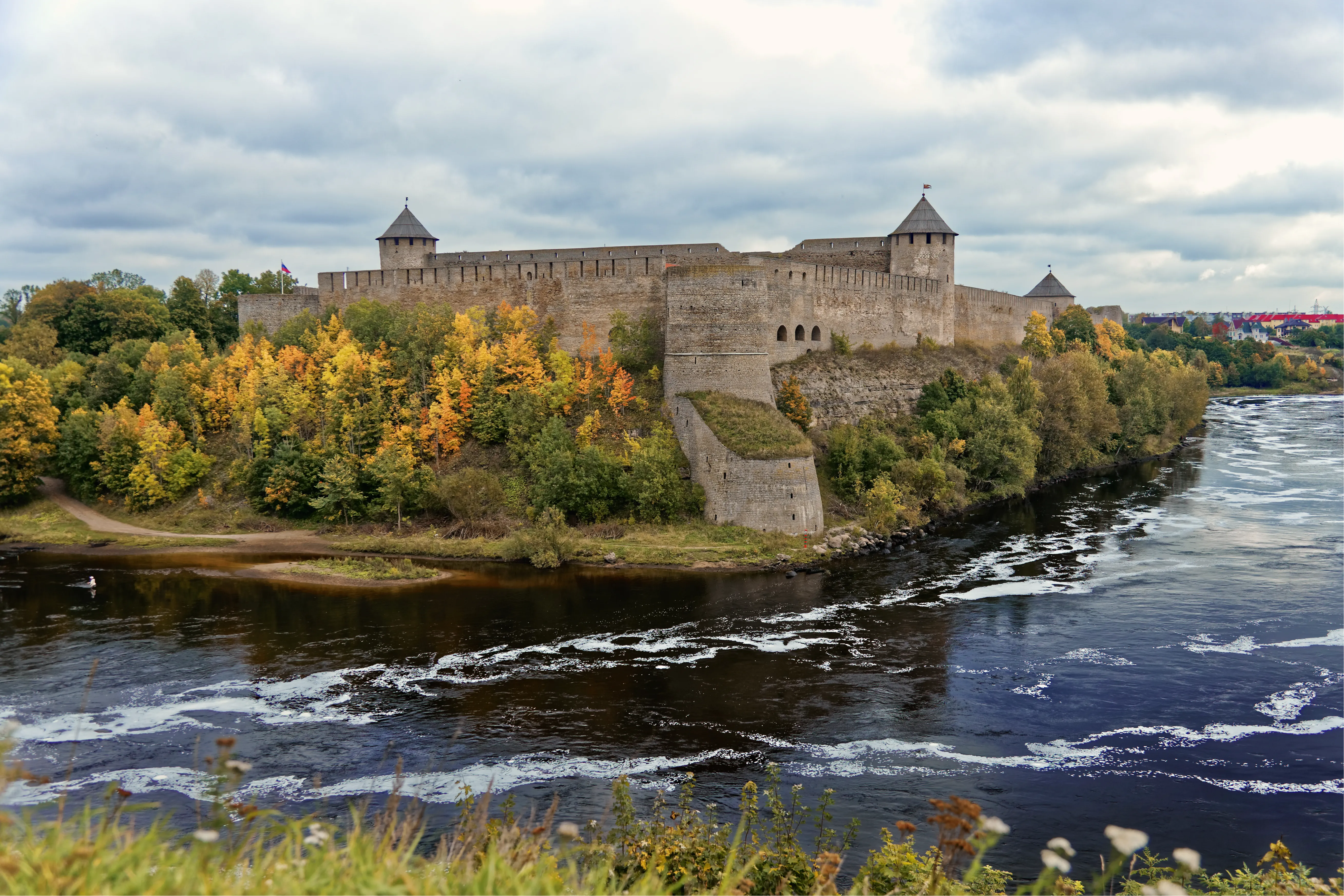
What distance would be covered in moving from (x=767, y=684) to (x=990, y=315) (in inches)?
1143

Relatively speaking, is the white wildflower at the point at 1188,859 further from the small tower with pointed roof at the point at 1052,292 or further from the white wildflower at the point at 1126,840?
the small tower with pointed roof at the point at 1052,292

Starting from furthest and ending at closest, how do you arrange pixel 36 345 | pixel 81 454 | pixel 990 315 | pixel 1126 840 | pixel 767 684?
pixel 990 315
pixel 36 345
pixel 81 454
pixel 767 684
pixel 1126 840

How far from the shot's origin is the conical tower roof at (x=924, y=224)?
109 ft

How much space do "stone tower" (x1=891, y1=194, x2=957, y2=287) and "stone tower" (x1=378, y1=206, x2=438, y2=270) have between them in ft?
54.8

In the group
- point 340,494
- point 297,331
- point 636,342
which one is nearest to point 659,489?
point 636,342

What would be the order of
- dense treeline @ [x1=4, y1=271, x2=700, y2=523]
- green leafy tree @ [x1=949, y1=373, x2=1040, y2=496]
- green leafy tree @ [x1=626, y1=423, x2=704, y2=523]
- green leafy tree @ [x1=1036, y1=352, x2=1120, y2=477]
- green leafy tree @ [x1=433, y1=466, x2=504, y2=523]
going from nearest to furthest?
green leafy tree @ [x1=626, y1=423, x2=704, y2=523], green leafy tree @ [x1=433, y1=466, x2=504, y2=523], dense treeline @ [x1=4, y1=271, x2=700, y2=523], green leafy tree @ [x1=949, y1=373, x2=1040, y2=496], green leafy tree @ [x1=1036, y1=352, x2=1120, y2=477]

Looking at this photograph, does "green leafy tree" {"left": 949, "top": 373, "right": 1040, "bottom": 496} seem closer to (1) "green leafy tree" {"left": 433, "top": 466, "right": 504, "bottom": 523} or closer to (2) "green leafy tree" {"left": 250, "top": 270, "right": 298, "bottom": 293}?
(1) "green leafy tree" {"left": 433, "top": 466, "right": 504, "bottom": 523}

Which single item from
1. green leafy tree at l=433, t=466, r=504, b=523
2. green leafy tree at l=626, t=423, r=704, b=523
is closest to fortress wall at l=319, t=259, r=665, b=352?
green leafy tree at l=626, t=423, r=704, b=523

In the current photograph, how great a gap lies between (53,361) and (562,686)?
31.4m

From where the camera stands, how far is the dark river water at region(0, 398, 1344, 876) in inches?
426

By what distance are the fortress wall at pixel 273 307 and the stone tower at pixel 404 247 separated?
302 cm

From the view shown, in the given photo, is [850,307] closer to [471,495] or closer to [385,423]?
[471,495]

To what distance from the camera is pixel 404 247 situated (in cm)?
3133

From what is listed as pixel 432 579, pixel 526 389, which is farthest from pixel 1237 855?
pixel 526 389
